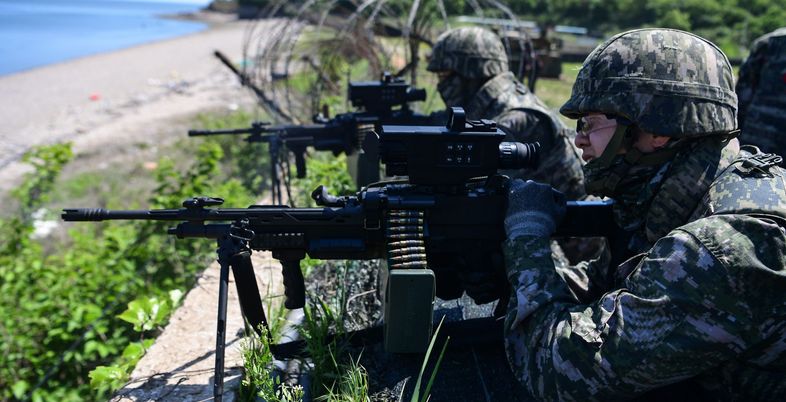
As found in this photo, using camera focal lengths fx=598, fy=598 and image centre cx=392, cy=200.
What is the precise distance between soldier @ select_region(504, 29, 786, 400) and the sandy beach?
10.4 metres

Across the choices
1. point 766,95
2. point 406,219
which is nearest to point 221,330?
point 406,219

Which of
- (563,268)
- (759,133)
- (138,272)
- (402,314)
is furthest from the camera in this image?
(138,272)

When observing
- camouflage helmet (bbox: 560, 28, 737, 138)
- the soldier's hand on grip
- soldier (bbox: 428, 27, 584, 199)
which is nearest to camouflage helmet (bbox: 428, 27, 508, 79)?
soldier (bbox: 428, 27, 584, 199)

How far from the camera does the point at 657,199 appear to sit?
238 centimetres

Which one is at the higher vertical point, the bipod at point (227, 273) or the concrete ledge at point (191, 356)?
the bipod at point (227, 273)

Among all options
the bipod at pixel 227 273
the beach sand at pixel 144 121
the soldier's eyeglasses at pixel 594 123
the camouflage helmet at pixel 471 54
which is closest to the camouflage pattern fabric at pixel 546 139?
the camouflage helmet at pixel 471 54

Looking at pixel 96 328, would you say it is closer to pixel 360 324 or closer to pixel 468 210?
pixel 360 324

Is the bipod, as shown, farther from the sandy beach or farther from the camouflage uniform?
the sandy beach

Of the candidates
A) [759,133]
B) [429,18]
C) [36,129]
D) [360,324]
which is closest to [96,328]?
[360,324]

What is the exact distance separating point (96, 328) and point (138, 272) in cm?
92

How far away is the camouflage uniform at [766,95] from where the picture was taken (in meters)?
5.19

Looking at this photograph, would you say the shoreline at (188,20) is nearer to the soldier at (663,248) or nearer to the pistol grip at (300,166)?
the pistol grip at (300,166)

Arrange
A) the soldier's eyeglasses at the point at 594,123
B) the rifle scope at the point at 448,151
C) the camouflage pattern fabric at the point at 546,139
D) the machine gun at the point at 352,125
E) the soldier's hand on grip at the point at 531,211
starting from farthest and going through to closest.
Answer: the machine gun at the point at 352,125 < the camouflage pattern fabric at the point at 546,139 < the rifle scope at the point at 448,151 < the soldier's hand on grip at the point at 531,211 < the soldier's eyeglasses at the point at 594,123

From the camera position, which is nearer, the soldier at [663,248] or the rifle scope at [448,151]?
the soldier at [663,248]
